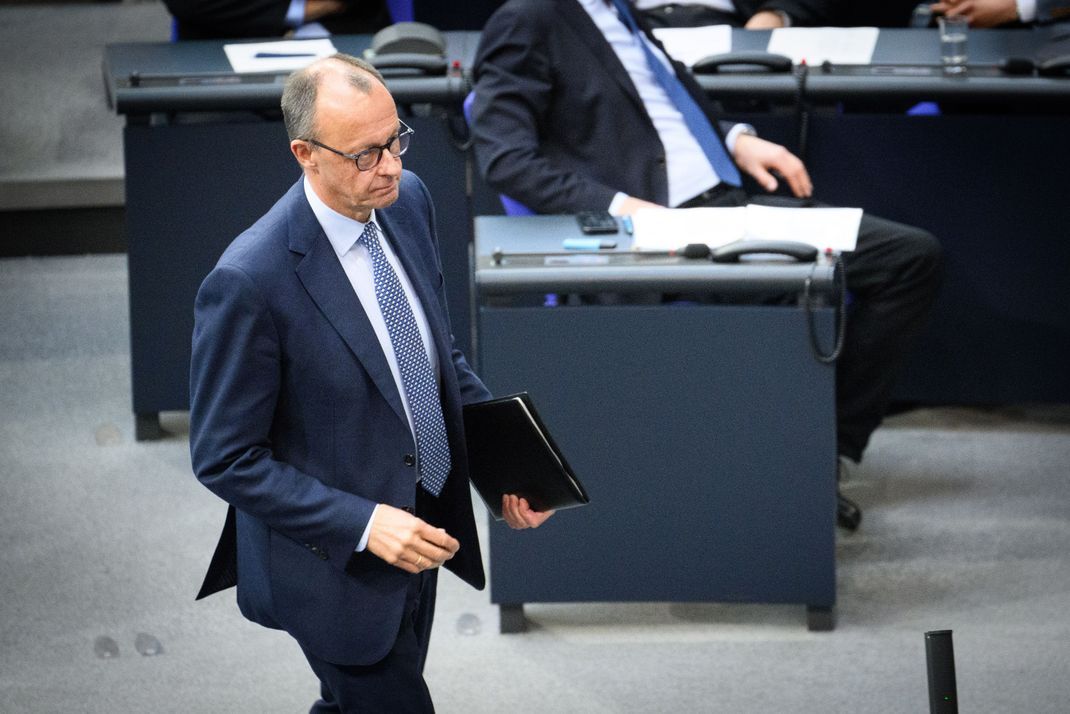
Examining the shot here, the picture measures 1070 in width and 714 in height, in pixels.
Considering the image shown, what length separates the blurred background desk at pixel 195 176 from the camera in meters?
4.14

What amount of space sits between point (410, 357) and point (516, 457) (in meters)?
0.25

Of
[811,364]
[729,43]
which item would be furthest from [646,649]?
[729,43]

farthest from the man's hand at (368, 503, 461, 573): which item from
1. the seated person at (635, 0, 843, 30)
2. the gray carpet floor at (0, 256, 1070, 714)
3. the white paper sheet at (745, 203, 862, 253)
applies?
the seated person at (635, 0, 843, 30)

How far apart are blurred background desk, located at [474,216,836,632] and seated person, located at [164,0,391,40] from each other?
5.82ft

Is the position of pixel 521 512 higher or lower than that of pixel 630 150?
lower

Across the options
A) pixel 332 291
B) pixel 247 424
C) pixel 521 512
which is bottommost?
pixel 521 512

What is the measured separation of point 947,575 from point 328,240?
2020mm

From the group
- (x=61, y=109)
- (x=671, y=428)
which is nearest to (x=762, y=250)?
(x=671, y=428)

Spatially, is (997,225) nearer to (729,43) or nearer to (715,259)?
(729,43)

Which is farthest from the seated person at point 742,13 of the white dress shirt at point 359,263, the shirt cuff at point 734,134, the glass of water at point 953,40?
the white dress shirt at point 359,263

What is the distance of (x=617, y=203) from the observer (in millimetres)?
3652

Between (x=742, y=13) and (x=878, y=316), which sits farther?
(x=742, y=13)

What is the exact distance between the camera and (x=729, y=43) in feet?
14.6

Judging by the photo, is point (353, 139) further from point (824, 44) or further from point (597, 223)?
point (824, 44)
